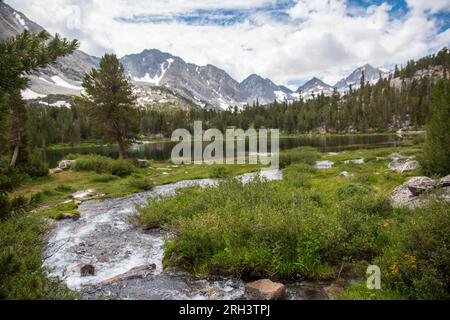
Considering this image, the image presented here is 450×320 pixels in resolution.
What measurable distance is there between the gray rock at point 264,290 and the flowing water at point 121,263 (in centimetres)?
31

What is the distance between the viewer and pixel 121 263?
13562 mm

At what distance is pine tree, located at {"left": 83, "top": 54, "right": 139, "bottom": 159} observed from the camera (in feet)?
151

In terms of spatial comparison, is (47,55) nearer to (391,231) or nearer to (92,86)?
(391,231)

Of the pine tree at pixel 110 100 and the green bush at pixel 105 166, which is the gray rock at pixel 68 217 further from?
the pine tree at pixel 110 100

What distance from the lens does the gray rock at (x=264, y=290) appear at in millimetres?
9727

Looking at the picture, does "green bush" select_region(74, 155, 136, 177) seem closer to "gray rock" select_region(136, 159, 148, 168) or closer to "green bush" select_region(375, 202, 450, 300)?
"gray rock" select_region(136, 159, 148, 168)

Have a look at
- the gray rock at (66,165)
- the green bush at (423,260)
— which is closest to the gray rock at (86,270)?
Result: the green bush at (423,260)

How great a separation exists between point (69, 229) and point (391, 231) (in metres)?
18.9

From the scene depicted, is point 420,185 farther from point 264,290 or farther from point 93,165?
point 93,165

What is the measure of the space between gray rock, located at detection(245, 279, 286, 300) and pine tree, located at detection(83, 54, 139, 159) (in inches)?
1644
